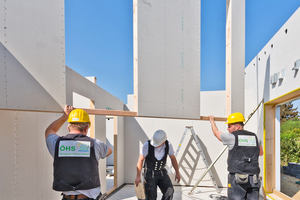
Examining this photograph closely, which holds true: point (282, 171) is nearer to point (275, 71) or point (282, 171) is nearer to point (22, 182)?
point (275, 71)

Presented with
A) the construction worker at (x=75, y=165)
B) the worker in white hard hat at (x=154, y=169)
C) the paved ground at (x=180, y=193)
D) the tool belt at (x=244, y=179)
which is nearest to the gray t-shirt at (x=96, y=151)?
the construction worker at (x=75, y=165)

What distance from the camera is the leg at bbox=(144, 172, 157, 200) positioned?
3072mm

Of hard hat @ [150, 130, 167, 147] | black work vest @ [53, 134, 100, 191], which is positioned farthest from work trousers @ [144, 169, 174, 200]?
black work vest @ [53, 134, 100, 191]

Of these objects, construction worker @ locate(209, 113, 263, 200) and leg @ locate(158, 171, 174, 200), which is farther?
leg @ locate(158, 171, 174, 200)

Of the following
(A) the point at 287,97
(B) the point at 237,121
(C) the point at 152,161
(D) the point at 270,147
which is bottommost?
(D) the point at 270,147

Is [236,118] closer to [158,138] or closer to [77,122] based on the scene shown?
[158,138]

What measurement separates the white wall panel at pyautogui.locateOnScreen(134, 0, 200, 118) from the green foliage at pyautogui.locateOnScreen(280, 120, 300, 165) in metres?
2.20

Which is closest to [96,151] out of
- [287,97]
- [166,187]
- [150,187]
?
[150,187]

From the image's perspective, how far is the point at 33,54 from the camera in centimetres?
220

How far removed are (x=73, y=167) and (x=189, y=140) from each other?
481 cm

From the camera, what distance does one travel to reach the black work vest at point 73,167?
66.6 inches

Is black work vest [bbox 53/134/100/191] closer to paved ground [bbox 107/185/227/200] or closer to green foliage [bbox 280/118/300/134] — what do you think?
paved ground [bbox 107/185/227/200]

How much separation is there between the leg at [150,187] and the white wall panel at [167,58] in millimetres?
956

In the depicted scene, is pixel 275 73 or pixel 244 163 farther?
pixel 275 73
